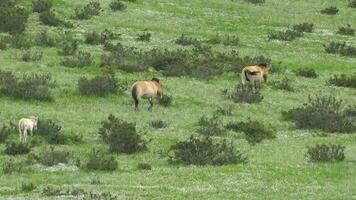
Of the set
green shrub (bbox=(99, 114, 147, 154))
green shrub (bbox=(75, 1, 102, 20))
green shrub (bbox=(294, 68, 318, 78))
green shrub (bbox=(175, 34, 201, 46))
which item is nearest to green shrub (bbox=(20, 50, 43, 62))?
green shrub (bbox=(175, 34, 201, 46))

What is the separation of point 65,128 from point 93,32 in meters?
19.8

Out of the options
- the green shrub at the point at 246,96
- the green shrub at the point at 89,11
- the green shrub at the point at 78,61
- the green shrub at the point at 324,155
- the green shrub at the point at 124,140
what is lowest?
the green shrub at the point at 89,11

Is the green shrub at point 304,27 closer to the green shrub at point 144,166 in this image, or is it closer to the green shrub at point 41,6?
the green shrub at point 41,6

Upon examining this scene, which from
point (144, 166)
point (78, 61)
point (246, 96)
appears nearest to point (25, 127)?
point (144, 166)

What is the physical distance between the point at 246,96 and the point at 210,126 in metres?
6.50

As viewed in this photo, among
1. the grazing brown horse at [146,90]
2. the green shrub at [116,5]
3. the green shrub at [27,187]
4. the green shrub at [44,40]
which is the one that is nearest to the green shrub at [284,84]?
the grazing brown horse at [146,90]

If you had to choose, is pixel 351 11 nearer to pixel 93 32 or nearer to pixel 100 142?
pixel 93 32

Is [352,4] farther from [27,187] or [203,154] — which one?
[27,187]

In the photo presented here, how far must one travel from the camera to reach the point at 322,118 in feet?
111

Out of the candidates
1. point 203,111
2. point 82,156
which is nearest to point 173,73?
point 203,111

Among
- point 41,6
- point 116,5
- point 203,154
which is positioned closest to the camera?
point 203,154

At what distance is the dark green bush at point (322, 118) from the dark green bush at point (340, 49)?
1687cm

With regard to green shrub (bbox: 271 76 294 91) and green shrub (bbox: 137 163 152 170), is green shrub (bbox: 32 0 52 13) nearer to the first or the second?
green shrub (bbox: 271 76 294 91)

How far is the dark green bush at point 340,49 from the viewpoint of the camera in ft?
172
